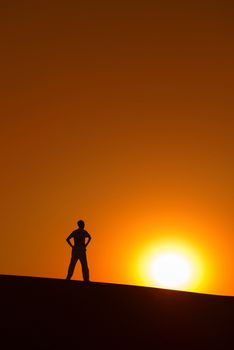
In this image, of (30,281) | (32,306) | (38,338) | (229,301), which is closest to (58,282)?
(30,281)

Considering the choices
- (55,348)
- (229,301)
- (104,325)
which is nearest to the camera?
(55,348)

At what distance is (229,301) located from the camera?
1741 cm

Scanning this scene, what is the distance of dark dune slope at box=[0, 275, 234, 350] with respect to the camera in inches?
598

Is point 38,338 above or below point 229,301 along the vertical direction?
below

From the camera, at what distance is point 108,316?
646 inches

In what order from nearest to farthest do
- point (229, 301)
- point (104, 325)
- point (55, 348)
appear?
point (55, 348)
point (104, 325)
point (229, 301)

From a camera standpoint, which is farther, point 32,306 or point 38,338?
point 32,306

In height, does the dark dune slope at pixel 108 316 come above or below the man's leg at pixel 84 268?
below

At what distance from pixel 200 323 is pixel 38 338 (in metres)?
3.90

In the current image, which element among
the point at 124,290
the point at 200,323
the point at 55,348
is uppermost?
the point at 124,290

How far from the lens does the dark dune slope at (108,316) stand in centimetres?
1520

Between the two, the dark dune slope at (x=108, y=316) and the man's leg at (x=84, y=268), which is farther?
the man's leg at (x=84, y=268)

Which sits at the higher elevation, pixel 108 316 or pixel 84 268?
pixel 84 268

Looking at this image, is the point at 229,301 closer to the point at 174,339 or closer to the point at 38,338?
the point at 174,339
